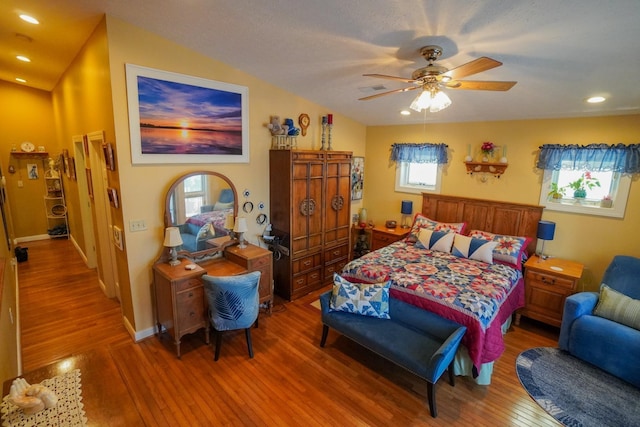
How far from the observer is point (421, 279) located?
10.5 ft

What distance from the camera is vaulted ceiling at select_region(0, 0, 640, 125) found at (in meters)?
1.94

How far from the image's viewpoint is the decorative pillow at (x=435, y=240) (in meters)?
4.11

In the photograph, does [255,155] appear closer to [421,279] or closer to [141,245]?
[141,245]

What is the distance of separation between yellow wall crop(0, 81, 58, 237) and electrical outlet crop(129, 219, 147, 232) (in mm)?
5219

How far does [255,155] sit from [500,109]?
316cm

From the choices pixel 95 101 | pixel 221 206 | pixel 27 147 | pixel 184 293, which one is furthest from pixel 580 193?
pixel 27 147

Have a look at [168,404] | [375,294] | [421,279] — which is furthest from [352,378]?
[168,404]

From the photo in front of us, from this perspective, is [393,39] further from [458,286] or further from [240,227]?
[240,227]

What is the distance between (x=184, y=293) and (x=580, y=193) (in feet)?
15.5

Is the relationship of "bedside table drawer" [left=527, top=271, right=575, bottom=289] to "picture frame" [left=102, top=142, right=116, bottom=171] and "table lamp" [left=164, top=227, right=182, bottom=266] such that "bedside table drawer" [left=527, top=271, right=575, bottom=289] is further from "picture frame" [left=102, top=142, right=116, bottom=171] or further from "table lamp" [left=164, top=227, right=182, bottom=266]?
"picture frame" [left=102, top=142, right=116, bottom=171]

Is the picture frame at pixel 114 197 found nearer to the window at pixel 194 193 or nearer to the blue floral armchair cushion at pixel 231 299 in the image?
the window at pixel 194 193

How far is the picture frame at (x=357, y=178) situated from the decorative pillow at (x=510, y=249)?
233 centimetres

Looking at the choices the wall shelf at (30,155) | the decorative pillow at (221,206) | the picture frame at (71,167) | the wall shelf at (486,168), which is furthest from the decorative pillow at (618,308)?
the wall shelf at (30,155)

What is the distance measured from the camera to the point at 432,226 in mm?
4508
